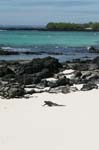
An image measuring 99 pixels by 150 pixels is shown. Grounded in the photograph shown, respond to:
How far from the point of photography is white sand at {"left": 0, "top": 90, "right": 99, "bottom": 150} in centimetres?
971

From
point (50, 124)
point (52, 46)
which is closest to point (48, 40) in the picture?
point (52, 46)

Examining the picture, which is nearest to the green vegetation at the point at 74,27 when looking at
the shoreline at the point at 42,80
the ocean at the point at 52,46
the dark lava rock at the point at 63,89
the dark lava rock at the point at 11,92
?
the ocean at the point at 52,46

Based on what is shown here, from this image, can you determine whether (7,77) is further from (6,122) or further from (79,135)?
(79,135)

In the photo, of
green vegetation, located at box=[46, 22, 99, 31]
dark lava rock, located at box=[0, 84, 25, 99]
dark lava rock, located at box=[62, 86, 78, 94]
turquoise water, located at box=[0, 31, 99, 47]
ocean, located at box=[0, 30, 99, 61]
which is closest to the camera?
dark lava rock, located at box=[0, 84, 25, 99]

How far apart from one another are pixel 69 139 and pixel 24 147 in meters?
0.98

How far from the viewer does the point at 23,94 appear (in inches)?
607

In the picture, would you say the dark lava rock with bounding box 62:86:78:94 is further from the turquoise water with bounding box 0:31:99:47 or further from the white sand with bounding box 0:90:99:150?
the turquoise water with bounding box 0:31:99:47

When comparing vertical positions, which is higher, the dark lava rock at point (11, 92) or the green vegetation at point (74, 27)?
the dark lava rock at point (11, 92)

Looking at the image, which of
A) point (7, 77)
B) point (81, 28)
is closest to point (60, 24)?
point (81, 28)

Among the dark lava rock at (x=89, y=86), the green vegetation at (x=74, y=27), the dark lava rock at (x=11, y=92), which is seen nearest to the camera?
the dark lava rock at (x=11, y=92)

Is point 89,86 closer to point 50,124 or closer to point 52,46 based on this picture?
point 50,124

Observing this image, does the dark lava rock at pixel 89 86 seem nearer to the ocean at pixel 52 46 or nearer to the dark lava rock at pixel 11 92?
the dark lava rock at pixel 11 92

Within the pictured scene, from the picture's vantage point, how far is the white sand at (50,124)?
31.9ft

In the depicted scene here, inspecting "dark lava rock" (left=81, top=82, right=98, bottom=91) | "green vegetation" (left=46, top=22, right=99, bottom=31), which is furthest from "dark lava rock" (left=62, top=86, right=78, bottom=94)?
"green vegetation" (left=46, top=22, right=99, bottom=31)
